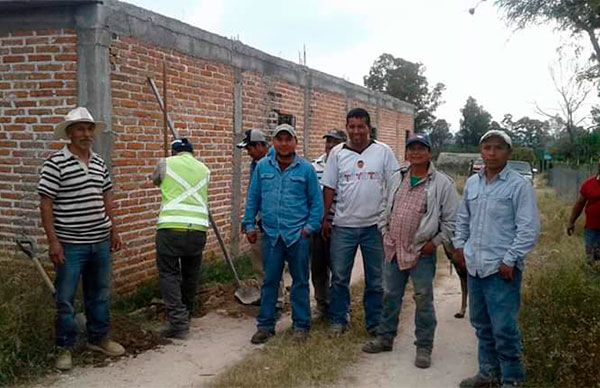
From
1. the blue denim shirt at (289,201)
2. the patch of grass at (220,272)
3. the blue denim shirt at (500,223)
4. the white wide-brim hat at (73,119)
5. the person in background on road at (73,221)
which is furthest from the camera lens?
the patch of grass at (220,272)

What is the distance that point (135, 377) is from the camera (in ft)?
14.1

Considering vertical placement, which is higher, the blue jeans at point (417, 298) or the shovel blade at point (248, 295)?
the blue jeans at point (417, 298)

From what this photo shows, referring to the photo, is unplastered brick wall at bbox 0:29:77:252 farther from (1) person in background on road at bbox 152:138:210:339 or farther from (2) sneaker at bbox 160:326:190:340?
(2) sneaker at bbox 160:326:190:340

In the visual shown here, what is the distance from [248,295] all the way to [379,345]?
1901 mm

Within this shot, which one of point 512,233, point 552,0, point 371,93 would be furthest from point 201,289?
point 371,93

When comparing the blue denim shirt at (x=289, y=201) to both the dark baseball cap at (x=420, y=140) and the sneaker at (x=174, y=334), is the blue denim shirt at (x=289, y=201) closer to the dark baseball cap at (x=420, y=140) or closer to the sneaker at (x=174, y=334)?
the dark baseball cap at (x=420, y=140)

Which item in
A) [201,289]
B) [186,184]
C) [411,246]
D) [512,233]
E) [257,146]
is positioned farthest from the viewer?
[201,289]

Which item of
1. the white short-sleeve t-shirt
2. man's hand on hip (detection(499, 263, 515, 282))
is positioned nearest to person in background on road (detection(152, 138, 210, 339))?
the white short-sleeve t-shirt

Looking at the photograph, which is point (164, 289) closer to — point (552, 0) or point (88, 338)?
point (88, 338)

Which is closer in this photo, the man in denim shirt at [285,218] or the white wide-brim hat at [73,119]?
the white wide-brim hat at [73,119]

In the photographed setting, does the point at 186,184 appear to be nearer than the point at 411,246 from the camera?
No

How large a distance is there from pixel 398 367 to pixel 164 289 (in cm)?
221

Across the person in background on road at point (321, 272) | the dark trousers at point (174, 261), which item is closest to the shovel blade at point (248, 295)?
the person in background on road at point (321, 272)

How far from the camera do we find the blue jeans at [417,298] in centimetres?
455
